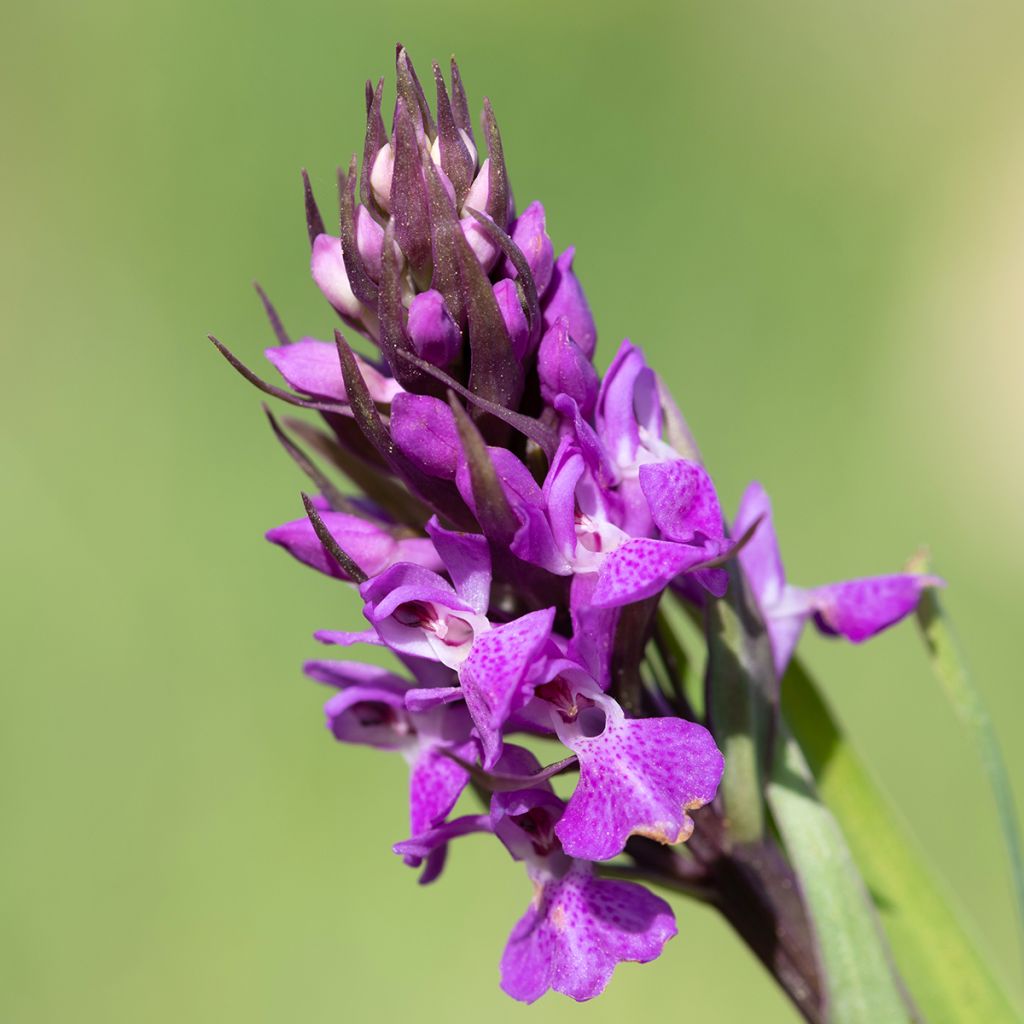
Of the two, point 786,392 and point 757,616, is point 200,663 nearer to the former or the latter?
point 786,392

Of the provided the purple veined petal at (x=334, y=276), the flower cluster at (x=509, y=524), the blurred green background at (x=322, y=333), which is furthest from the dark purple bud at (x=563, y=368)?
the blurred green background at (x=322, y=333)

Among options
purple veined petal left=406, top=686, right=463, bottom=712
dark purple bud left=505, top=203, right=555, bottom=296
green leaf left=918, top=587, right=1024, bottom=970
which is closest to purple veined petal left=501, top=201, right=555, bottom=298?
dark purple bud left=505, top=203, right=555, bottom=296

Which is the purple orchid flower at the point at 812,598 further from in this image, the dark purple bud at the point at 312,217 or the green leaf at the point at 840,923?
the dark purple bud at the point at 312,217

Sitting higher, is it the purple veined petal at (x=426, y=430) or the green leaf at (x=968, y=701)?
the purple veined petal at (x=426, y=430)

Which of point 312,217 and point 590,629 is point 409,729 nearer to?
point 590,629

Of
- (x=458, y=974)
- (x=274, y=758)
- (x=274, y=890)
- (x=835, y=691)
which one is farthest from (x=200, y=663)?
(x=835, y=691)
